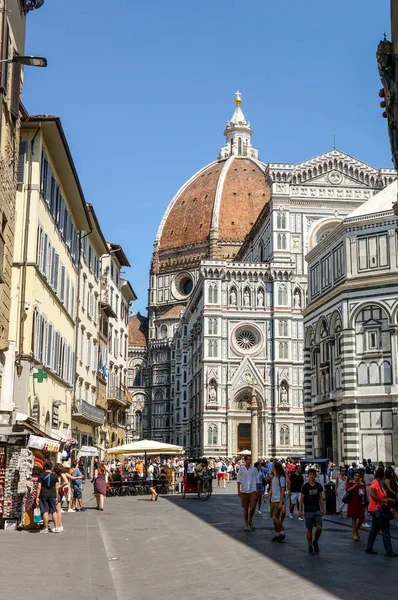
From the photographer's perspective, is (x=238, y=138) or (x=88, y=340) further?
(x=238, y=138)

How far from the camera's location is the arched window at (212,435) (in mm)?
76688

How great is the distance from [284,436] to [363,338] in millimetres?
42753

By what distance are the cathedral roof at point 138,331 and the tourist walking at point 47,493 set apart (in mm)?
118264

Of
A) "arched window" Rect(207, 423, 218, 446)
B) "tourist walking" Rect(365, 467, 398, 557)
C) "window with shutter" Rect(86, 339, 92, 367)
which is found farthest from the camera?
"arched window" Rect(207, 423, 218, 446)

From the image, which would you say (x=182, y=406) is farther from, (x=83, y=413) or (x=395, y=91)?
(x=395, y=91)

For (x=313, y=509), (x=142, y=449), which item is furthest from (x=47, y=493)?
(x=142, y=449)

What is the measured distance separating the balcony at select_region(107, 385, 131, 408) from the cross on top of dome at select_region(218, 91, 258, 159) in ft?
305

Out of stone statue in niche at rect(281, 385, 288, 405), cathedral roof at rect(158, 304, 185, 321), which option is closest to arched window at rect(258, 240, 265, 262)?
stone statue in niche at rect(281, 385, 288, 405)

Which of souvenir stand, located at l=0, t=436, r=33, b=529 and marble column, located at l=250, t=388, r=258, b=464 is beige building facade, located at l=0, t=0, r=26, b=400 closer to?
souvenir stand, located at l=0, t=436, r=33, b=529

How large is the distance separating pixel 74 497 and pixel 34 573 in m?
15.1

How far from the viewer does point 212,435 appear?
252 feet

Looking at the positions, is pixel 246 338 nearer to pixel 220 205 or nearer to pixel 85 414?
pixel 85 414

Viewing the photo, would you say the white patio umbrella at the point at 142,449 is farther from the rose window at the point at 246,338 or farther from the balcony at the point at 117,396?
the rose window at the point at 246,338

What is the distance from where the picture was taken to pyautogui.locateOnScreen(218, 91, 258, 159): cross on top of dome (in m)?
147
